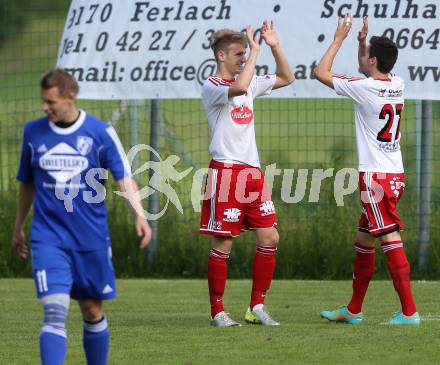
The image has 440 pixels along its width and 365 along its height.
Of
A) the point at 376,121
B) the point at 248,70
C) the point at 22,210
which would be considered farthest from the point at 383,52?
the point at 22,210

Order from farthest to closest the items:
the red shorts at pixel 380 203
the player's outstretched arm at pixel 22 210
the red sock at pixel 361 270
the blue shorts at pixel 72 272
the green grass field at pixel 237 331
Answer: the red sock at pixel 361 270, the red shorts at pixel 380 203, the green grass field at pixel 237 331, the player's outstretched arm at pixel 22 210, the blue shorts at pixel 72 272

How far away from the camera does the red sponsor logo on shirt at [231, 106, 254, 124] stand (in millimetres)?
9172

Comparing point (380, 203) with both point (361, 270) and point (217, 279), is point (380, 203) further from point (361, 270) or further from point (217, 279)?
point (217, 279)

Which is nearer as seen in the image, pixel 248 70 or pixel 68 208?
pixel 68 208

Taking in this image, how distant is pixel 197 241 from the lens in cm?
1377

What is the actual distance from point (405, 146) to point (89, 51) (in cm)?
374

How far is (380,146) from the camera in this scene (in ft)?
29.8

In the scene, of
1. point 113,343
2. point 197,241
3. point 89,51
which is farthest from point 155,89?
point 113,343

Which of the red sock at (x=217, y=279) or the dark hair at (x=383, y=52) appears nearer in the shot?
the dark hair at (x=383, y=52)

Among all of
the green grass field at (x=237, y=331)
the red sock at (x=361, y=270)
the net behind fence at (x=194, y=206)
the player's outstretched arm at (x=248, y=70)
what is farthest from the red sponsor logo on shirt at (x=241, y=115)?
the net behind fence at (x=194, y=206)

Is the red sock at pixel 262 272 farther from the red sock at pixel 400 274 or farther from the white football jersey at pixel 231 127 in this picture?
the red sock at pixel 400 274

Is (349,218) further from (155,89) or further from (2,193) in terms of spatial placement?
(2,193)

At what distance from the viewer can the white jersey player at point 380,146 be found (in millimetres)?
9008

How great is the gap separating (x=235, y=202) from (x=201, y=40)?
4354mm
